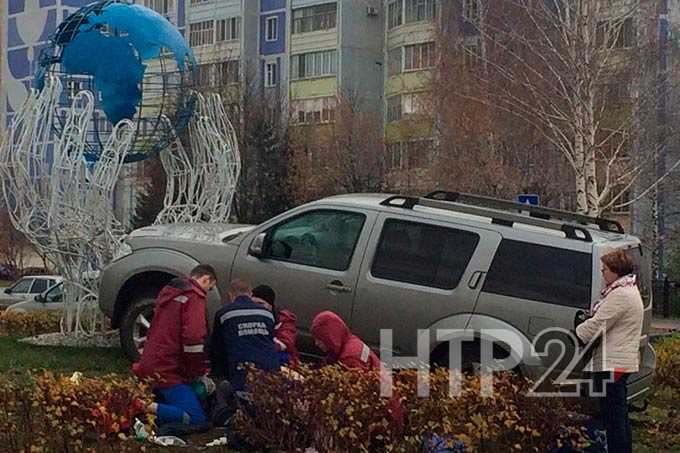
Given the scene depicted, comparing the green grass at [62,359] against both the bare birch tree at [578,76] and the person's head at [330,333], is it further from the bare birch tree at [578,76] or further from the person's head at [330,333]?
the bare birch tree at [578,76]

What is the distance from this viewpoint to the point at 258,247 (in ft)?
32.1

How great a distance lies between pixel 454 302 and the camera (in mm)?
8883

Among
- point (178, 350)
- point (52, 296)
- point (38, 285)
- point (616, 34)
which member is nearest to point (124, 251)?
point (178, 350)

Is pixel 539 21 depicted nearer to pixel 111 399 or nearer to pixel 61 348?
pixel 61 348

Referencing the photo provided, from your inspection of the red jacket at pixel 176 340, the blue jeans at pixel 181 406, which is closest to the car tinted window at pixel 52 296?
the red jacket at pixel 176 340

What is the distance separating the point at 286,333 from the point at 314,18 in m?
44.8

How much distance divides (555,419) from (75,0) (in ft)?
218

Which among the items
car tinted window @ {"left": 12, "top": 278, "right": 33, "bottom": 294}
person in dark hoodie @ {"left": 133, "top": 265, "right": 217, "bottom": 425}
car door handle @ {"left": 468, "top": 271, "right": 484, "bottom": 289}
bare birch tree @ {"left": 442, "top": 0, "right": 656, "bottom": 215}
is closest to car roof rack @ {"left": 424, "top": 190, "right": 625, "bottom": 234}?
car door handle @ {"left": 468, "top": 271, "right": 484, "bottom": 289}

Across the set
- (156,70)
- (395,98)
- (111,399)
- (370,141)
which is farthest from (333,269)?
(395,98)

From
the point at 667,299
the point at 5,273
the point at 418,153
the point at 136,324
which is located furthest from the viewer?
the point at 5,273

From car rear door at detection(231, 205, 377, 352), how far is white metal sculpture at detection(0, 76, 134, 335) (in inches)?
111

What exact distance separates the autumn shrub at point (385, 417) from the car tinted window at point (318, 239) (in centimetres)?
269

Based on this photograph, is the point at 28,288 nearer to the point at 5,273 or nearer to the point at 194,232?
the point at 194,232

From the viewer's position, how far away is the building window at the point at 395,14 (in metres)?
47.5
